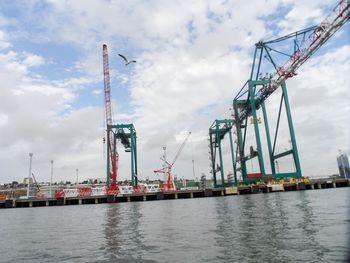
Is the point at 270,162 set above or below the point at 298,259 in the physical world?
above

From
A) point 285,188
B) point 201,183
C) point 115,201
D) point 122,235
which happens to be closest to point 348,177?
point 285,188

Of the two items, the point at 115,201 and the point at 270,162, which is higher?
the point at 270,162

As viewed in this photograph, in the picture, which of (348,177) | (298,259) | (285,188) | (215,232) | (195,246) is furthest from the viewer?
(348,177)

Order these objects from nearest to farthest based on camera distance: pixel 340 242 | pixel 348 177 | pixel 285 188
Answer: pixel 340 242 → pixel 285 188 → pixel 348 177

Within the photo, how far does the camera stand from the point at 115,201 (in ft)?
251

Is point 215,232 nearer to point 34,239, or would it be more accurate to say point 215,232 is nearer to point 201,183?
point 34,239

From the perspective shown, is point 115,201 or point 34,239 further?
point 115,201

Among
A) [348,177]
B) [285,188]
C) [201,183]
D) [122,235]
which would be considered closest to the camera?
[122,235]

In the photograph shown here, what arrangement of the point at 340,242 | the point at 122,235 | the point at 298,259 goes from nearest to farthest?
the point at 298,259 → the point at 340,242 → the point at 122,235

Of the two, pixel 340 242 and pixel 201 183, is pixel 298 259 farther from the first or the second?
pixel 201 183

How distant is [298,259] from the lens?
10852 millimetres

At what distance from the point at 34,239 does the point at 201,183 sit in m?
140

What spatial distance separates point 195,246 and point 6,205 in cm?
7565

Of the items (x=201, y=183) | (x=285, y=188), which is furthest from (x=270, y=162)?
(x=201, y=183)
